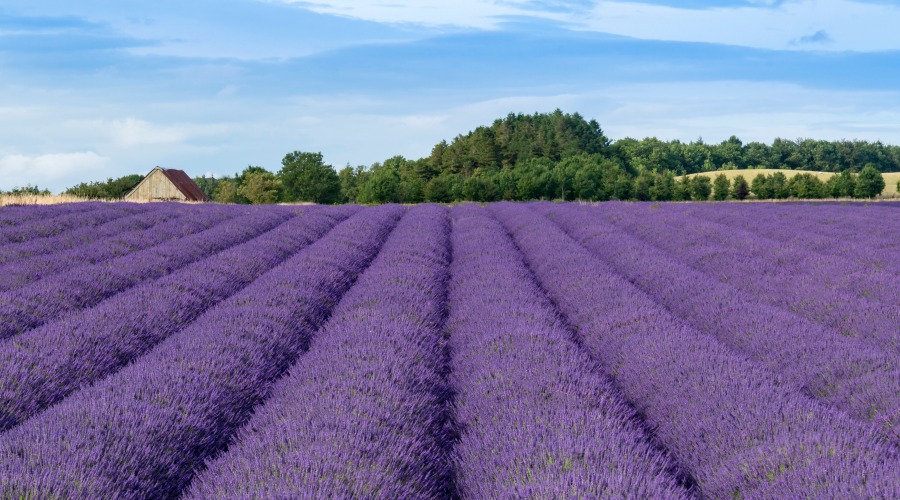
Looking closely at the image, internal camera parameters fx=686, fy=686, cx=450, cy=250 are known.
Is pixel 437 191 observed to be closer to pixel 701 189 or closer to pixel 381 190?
pixel 381 190

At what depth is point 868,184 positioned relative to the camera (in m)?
58.8

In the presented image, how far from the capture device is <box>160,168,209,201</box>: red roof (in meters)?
51.3

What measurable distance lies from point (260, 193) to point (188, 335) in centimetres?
6525

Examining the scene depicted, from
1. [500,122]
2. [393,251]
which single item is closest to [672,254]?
[393,251]

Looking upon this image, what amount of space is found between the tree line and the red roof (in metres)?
13.8

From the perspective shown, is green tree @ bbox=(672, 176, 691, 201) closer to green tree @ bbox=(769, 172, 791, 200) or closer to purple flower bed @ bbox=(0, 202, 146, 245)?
green tree @ bbox=(769, 172, 791, 200)

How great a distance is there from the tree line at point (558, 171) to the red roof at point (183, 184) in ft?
45.1

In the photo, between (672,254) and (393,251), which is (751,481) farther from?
(672,254)

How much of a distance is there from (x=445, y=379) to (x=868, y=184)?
213 feet

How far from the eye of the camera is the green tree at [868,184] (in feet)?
193

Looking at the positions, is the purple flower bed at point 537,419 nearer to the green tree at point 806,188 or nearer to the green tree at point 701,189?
the green tree at point 806,188

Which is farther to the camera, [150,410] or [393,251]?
[393,251]

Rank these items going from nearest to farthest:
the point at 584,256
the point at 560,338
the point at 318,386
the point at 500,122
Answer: the point at 318,386, the point at 560,338, the point at 584,256, the point at 500,122

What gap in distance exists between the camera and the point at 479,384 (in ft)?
15.0
